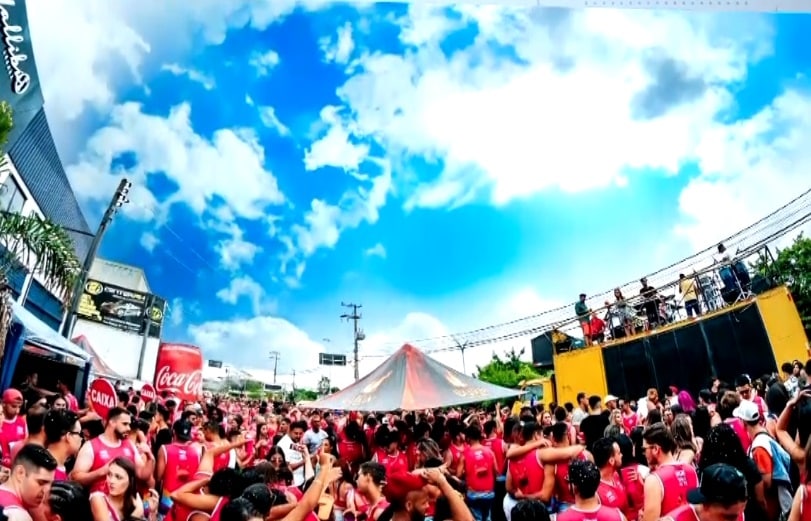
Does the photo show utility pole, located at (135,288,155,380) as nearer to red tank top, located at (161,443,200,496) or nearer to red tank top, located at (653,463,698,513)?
red tank top, located at (161,443,200,496)

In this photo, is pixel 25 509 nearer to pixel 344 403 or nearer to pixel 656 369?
pixel 344 403

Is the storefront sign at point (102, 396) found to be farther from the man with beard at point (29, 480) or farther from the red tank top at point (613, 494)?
the red tank top at point (613, 494)

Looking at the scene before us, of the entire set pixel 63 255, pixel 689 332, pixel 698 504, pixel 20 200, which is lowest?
pixel 698 504

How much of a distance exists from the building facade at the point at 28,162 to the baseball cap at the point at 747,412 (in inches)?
427

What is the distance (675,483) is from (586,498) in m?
0.71

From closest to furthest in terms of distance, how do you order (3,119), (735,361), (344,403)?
(3,119), (344,403), (735,361)

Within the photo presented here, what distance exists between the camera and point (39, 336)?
8.89 meters

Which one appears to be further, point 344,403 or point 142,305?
point 142,305

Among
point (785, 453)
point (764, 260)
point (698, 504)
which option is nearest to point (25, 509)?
point (698, 504)

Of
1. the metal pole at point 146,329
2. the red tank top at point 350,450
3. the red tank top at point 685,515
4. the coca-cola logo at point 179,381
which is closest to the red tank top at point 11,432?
the red tank top at point 350,450

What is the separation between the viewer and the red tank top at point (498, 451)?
591 cm

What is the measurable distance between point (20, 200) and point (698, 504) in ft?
74.2

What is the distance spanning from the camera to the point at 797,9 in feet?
9.39

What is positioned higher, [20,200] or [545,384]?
[20,200]
